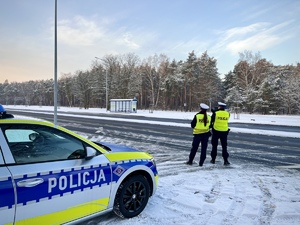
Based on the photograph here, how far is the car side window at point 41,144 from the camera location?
254cm

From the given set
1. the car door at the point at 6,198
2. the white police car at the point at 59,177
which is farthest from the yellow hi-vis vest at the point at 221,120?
the car door at the point at 6,198

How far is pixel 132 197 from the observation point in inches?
140

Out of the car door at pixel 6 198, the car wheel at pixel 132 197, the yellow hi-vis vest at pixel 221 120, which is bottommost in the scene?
the car wheel at pixel 132 197

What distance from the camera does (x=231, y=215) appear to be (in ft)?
12.1

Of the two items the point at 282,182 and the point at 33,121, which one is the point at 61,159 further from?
the point at 282,182

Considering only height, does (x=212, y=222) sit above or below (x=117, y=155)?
below

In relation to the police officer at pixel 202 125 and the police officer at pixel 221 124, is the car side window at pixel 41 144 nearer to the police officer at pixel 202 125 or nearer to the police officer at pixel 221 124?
the police officer at pixel 202 125

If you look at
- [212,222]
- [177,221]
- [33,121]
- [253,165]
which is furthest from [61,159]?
[253,165]

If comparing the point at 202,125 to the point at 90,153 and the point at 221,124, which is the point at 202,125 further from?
the point at 90,153

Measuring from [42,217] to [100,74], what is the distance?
6457 centimetres

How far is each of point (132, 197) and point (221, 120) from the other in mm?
4297

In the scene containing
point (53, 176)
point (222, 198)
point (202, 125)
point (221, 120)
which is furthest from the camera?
point (221, 120)

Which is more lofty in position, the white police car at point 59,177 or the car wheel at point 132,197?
the white police car at point 59,177

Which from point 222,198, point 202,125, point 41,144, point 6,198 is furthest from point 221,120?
point 6,198
